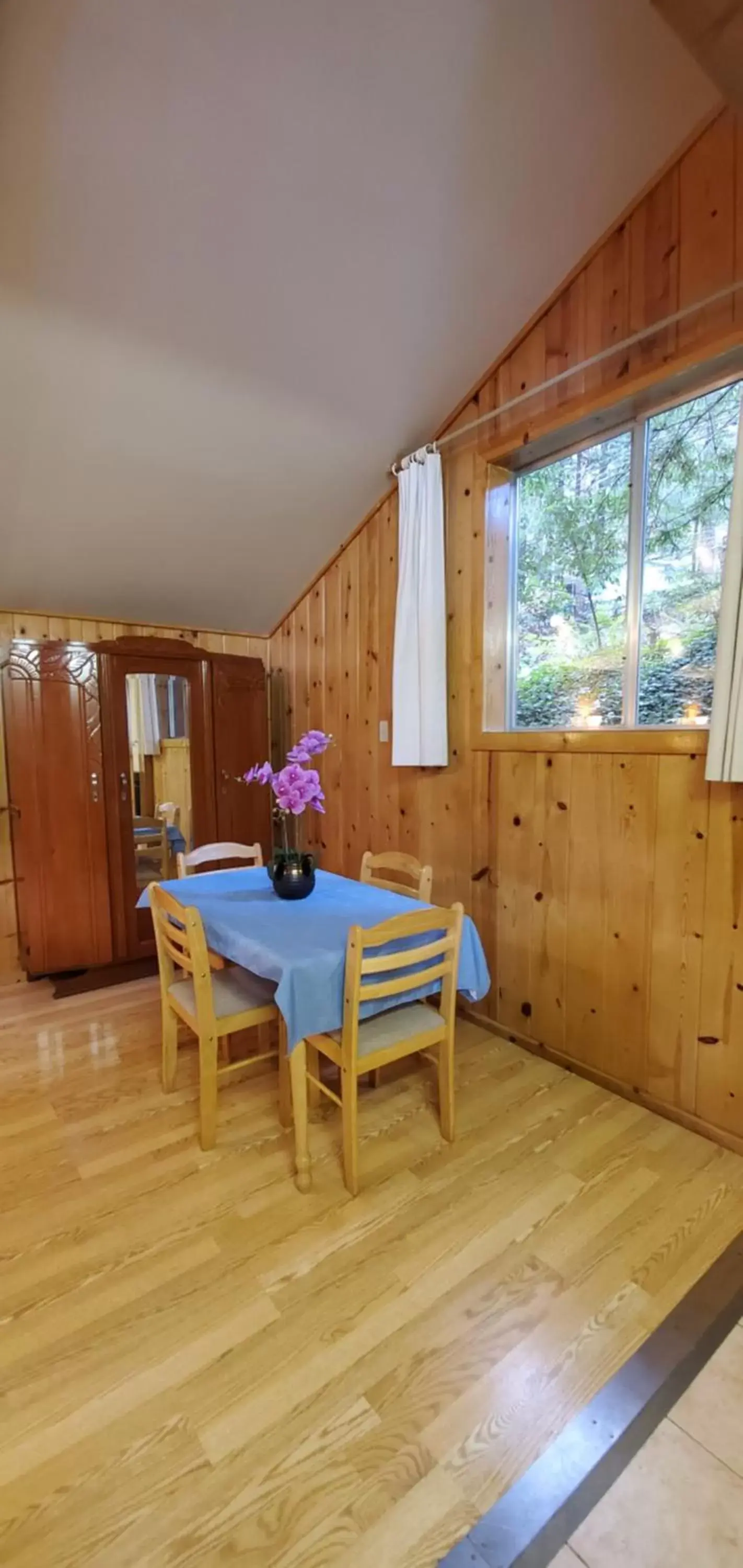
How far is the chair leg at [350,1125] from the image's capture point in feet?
5.40

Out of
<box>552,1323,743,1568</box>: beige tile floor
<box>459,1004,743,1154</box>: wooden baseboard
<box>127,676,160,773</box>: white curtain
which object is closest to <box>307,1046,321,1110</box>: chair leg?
<box>459,1004,743,1154</box>: wooden baseboard

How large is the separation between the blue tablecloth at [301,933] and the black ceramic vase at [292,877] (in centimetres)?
3

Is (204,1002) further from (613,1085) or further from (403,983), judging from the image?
(613,1085)

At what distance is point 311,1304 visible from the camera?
4.52 ft

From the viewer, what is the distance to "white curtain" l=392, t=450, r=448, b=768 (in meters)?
2.67

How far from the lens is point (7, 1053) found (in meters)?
2.45

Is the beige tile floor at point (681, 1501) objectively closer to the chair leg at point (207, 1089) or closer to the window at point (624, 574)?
the chair leg at point (207, 1089)

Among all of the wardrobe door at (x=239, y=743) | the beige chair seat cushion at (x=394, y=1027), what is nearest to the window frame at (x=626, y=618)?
the beige chair seat cushion at (x=394, y=1027)

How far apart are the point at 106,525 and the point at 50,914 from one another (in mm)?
1844

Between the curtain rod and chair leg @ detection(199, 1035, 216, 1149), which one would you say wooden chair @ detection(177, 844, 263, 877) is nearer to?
chair leg @ detection(199, 1035, 216, 1149)

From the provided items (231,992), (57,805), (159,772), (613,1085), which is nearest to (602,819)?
(613,1085)

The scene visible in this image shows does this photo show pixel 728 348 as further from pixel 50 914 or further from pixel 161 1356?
pixel 50 914

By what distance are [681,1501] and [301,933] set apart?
1284 mm

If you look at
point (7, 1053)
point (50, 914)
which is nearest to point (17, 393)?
point (50, 914)
